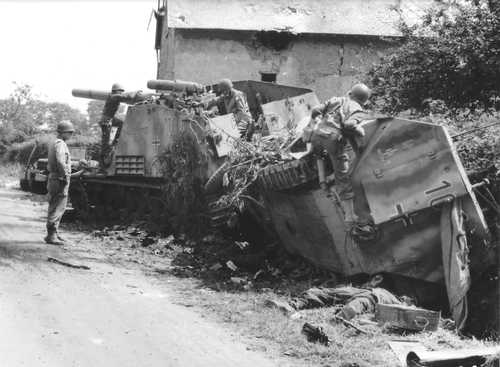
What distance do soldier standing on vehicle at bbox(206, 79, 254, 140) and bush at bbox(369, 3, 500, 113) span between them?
3163 mm

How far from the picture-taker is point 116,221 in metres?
12.0

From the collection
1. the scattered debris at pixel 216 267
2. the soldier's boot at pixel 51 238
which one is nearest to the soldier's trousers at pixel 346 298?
the scattered debris at pixel 216 267

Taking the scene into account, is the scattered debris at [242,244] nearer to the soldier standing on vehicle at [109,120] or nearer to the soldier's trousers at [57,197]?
the soldier's trousers at [57,197]

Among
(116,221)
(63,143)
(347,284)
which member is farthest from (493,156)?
(116,221)

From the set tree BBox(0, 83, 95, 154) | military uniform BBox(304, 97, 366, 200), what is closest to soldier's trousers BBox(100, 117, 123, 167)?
military uniform BBox(304, 97, 366, 200)

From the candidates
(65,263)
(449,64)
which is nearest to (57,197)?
(65,263)

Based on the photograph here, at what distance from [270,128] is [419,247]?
391 centimetres

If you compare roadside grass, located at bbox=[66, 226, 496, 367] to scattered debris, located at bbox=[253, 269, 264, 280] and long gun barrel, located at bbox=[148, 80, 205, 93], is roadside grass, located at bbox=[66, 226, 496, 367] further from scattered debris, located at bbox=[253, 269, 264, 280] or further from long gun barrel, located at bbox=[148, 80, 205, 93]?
long gun barrel, located at bbox=[148, 80, 205, 93]

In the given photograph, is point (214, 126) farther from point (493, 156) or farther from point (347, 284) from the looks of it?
point (493, 156)

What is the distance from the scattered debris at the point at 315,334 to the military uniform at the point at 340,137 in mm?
1897

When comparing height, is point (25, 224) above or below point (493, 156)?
below

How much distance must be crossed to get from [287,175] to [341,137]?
945 millimetres

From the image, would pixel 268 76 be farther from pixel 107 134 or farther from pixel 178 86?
pixel 178 86

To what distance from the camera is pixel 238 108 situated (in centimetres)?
1005
